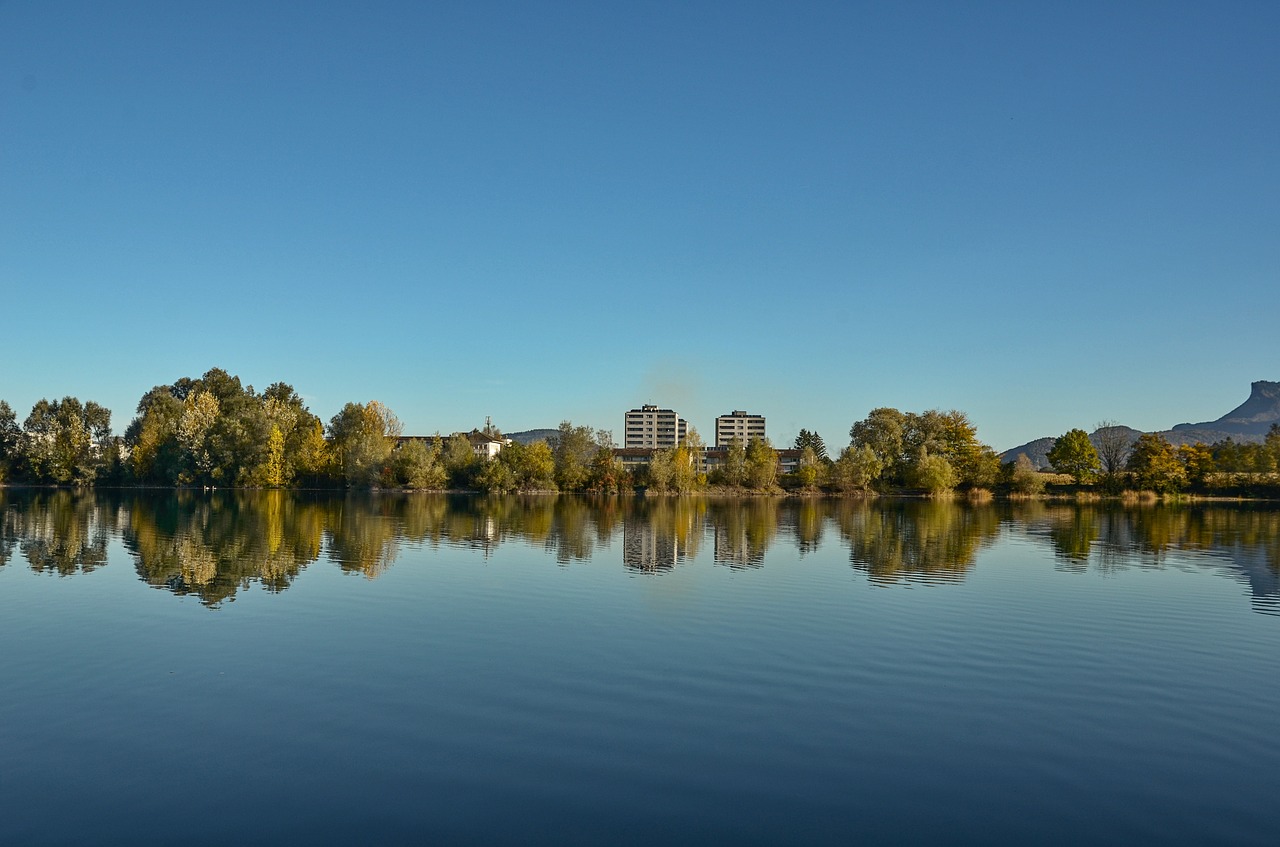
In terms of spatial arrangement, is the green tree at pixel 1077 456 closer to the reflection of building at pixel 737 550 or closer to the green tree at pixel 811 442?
the green tree at pixel 811 442

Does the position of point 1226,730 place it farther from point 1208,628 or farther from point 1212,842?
point 1208,628

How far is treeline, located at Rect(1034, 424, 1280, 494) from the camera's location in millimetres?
99438

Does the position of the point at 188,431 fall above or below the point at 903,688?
above

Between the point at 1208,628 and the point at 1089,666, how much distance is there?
5708mm

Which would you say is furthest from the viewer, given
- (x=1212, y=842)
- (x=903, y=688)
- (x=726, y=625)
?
→ (x=726, y=625)

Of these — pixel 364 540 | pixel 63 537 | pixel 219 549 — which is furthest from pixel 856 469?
pixel 63 537

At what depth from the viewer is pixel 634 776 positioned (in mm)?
9336

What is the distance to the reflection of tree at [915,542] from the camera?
27656 millimetres

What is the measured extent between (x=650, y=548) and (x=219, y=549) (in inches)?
669

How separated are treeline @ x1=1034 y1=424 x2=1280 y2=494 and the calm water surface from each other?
280 feet

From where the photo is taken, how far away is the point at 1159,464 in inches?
3922

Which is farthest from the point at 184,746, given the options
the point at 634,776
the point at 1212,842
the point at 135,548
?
the point at 135,548

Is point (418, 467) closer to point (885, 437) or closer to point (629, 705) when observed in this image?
point (885, 437)

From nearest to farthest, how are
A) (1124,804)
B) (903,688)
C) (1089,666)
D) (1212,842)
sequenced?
1. (1212,842)
2. (1124,804)
3. (903,688)
4. (1089,666)
